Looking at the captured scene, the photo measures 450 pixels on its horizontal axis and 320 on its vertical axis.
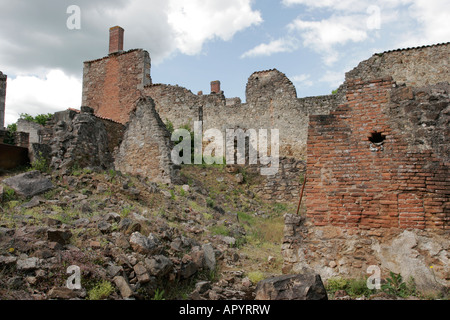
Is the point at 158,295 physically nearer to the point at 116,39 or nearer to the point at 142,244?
the point at 142,244

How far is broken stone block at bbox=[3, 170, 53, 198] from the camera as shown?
25.5 ft

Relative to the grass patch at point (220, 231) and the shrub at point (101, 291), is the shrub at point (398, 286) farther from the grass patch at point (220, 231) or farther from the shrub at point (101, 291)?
the grass patch at point (220, 231)

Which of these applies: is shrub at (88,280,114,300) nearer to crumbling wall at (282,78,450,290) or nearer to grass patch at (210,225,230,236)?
crumbling wall at (282,78,450,290)

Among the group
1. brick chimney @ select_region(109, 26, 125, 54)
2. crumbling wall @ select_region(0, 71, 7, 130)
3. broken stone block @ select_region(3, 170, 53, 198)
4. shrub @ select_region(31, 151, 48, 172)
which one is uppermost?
brick chimney @ select_region(109, 26, 125, 54)

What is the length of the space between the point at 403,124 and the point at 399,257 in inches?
81.6

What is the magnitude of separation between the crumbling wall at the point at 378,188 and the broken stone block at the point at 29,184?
5605mm

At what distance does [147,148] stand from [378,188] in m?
8.68

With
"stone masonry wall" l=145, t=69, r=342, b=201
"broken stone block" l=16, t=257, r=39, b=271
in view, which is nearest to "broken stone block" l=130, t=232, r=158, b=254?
"broken stone block" l=16, t=257, r=39, b=271

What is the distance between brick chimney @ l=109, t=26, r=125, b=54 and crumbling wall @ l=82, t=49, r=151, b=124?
395 millimetres

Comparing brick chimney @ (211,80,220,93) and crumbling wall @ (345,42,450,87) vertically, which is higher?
brick chimney @ (211,80,220,93)

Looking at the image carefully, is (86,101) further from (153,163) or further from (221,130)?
(153,163)

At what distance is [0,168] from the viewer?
30.1 feet
